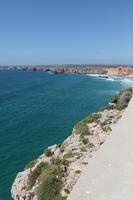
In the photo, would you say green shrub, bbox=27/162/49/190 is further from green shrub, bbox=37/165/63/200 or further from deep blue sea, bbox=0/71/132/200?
deep blue sea, bbox=0/71/132/200

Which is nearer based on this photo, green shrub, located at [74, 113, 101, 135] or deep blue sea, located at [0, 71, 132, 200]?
green shrub, located at [74, 113, 101, 135]

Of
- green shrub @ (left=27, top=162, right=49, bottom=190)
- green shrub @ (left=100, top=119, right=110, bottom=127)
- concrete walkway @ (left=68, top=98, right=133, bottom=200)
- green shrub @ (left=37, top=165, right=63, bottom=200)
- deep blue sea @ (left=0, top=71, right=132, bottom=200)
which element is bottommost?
deep blue sea @ (left=0, top=71, right=132, bottom=200)

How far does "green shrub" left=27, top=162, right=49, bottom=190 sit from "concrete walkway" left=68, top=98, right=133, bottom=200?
19.3 ft

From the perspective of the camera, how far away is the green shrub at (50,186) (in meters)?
10.3

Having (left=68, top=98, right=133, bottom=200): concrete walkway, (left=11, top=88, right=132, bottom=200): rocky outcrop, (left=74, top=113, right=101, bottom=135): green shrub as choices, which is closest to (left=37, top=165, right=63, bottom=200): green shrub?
(left=11, top=88, right=132, bottom=200): rocky outcrop

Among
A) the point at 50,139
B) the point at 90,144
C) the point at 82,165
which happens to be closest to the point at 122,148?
the point at 82,165

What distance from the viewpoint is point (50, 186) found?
10648 mm

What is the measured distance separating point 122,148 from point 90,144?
23.2 feet

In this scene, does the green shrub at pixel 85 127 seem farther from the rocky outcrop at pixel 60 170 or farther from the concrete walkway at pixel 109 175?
the concrete walkway at pixel 109 175

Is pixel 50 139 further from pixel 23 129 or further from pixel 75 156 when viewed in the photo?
pixel 75 156

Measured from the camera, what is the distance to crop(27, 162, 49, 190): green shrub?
1237cm

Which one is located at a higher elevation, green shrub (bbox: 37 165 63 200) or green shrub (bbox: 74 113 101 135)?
green shrub (bbox: 74 113 101 135)

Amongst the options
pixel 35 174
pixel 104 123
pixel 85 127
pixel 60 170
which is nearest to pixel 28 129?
pixel 85 127

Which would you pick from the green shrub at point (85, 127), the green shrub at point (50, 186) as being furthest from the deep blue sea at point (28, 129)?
the green shrub at point (50, 186)
